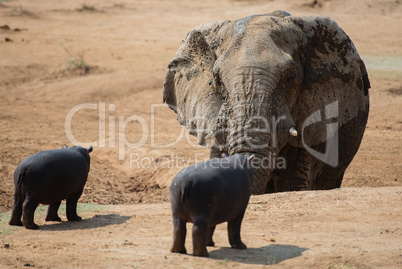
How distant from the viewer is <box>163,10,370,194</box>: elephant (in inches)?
299

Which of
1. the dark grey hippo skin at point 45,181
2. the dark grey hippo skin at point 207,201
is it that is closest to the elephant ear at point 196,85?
the dark grey hippo skin at point 45,181

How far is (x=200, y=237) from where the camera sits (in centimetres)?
508

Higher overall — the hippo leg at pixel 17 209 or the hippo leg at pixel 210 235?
the hippo leg at pixel 210 235

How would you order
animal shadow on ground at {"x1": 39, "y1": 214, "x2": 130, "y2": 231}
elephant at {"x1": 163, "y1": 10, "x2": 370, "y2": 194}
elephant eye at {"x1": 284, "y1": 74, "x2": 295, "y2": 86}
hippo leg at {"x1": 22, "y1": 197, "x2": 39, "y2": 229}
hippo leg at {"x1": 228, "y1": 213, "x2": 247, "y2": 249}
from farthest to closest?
elephant eye at {"x1": 284, "y1": 74, "x2": 295, "y2": 86}
elephant at {"x1": 163, "y1": 10, "x2": 370, "y2": 194}
animal shadow on ground at {"x1": 39, "y1": 214, "x2": 130, "y2": 231}
hippo leg at {"x1": 22, "y1": 197, "x2": 39, "y2": 229}
hippo leg at {"x1": 228, "y1": 213, "x2": 247, "y2": 249}

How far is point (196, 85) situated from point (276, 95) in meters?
1.48

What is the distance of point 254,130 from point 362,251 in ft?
7.93

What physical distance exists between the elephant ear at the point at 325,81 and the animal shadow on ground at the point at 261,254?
3.47m

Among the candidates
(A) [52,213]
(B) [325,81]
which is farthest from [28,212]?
(B) [325,81]

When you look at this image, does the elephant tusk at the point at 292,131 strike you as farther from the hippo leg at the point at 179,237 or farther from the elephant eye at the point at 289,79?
the hippo leg at the point at 179,237

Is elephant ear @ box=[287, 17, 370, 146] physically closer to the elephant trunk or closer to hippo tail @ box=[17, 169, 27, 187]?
the elephant trunk

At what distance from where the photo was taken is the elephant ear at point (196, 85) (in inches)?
327

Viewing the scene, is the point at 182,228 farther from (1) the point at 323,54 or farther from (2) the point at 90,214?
(1) the point at 323,54

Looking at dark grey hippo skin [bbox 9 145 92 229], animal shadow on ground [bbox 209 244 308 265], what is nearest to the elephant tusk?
animal shadow on ground [bbox 209 244 308 265]

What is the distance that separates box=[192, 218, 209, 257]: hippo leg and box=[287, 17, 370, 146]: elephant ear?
12.8 feet
